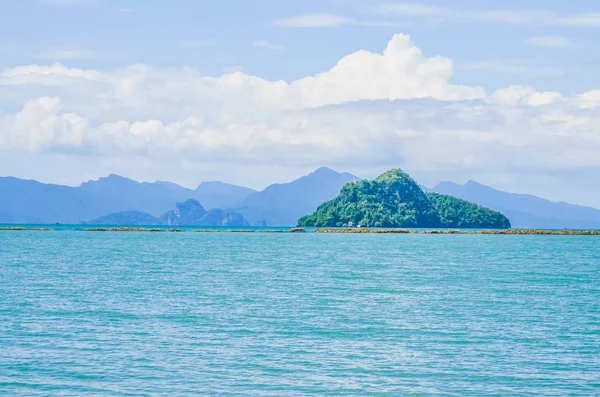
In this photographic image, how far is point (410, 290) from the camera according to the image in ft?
190

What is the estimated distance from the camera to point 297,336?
118 ft

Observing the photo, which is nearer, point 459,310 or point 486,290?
point 459,310

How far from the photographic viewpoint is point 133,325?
38.9 meters

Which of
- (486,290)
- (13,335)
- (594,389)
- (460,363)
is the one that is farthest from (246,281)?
(594,389)

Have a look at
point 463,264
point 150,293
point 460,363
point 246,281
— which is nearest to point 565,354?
point 460,363

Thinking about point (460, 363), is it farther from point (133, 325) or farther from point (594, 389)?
point (133, 325)

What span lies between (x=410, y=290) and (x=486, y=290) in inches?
239

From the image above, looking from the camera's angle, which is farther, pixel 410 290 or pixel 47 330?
pixel 410 290

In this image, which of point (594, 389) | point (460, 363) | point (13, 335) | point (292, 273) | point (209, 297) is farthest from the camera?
point (292, 273)

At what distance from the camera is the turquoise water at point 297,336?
27250 millimetres

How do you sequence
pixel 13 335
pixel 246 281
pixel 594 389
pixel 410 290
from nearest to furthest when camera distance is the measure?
1. pixel 594 389
2. pixel 13 335
3. pixel 410 290
4. pixel 246 281

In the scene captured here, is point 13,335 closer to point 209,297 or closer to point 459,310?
point 209,297

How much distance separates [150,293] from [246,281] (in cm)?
1269

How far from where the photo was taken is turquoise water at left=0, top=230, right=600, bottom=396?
89.4ft
